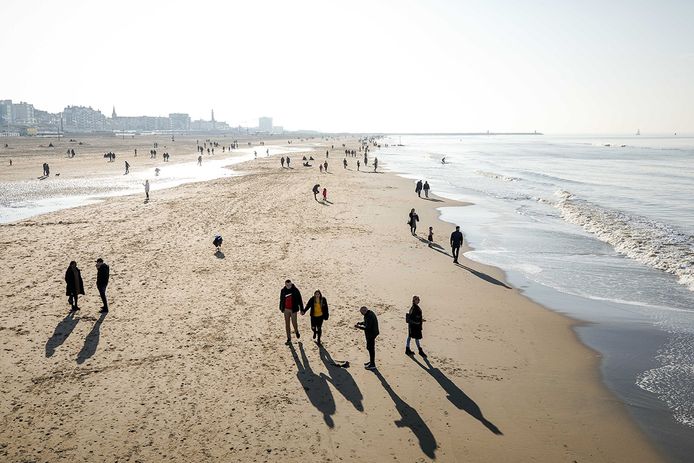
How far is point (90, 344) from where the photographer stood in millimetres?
10469

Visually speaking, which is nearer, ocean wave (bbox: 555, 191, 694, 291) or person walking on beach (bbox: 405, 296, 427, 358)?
person walking on beach (bbox: 405, 296, 427, 358)

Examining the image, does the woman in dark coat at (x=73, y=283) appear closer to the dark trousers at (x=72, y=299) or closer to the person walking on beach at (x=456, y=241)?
the dark trousers at (x=72, y=299)

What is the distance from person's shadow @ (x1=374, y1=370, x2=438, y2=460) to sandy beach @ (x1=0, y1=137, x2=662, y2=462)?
0.03 m

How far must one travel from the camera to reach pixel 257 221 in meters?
25.0

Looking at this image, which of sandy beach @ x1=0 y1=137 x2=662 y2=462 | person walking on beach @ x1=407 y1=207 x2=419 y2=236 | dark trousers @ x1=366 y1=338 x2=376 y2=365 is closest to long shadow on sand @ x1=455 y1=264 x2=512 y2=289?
sandy beach @ x1=0 y1=137 x2=662 y2=462

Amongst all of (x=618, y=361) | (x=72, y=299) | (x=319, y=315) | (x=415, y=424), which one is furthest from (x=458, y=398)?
(x=72, y=299)

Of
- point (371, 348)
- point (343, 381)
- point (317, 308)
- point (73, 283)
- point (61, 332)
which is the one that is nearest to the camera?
point (343, 381)

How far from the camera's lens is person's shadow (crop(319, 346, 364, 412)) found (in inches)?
336

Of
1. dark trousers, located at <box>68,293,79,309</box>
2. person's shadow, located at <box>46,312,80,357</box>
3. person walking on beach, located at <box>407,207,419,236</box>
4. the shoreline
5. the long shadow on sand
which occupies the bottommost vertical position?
the shoreline

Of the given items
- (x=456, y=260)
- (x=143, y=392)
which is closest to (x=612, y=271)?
(x=456, y=260)

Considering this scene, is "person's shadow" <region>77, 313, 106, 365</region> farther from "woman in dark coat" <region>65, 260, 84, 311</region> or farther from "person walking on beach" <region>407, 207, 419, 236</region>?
"person walking on beach" <region>407, 207, 419, 236</region>

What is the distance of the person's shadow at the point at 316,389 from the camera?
26.7 ft

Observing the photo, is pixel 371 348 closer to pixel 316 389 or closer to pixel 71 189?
pixel 316 389

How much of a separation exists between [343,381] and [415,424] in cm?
185
